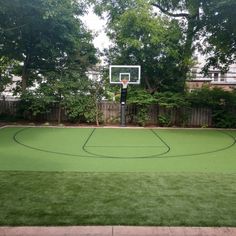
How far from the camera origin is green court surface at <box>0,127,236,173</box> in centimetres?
666

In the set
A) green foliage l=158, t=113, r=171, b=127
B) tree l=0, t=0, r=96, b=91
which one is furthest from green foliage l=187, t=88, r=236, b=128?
tree l=0, t=0, r=96, b=91

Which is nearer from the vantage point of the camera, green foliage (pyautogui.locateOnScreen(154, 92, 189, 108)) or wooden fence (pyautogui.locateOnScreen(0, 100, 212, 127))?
green foliage (pyautogui.locateOnScreen(154, 92, 189, 108))

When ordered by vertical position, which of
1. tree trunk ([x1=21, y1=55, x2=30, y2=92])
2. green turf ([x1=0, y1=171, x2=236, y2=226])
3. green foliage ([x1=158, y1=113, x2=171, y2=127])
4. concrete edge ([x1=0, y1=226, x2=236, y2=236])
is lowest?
concrete edge ([x1=0, y1=226, x2=236, y2=236])

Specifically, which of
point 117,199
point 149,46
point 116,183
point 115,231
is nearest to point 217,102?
point 149,46

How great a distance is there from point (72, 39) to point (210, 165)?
33.1 ft

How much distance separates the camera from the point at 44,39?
15117mm

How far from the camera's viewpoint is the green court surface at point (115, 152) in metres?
6.66

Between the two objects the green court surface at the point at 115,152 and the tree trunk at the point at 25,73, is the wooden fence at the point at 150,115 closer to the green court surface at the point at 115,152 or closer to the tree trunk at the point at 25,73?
the tree trunk at the point at 25,73

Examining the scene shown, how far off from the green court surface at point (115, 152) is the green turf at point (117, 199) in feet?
2.39

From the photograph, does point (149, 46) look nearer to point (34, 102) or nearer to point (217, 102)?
point (217, 102)

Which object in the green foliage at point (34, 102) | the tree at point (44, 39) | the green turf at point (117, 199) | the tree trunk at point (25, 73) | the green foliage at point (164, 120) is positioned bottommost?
the green turf at point (117, 199)

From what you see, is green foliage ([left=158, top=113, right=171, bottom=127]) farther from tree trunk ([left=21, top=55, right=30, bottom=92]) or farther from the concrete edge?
the concrete edge

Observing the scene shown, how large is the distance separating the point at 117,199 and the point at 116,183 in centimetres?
82

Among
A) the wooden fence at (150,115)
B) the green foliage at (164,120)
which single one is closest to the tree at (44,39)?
the wooden fence at (150,115)
